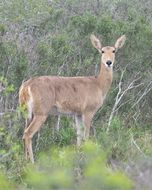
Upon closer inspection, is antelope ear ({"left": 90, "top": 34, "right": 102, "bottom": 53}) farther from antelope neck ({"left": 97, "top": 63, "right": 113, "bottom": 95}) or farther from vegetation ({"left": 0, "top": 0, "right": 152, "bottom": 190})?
vegetation ({"left": 0, "top": 0, "right": 152, "bottom": 190})

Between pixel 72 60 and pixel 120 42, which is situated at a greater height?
pixel 120 42

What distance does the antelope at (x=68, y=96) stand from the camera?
1127 centimetres

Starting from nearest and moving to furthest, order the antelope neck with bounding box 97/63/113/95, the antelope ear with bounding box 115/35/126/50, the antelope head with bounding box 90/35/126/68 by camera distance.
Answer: the antelope head with bounding box 90/35/126/68 → the antelope neck with bounding box 97/63/113/95 → the antelope ear with bounding box 115/35/126/50

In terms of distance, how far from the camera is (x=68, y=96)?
1198cm

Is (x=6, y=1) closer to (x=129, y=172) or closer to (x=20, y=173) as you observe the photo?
(x=20, y=173)

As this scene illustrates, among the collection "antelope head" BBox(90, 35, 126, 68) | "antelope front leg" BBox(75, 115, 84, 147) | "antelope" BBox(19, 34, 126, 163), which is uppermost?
"antelope head" BBox(90, 35, 126, 68)

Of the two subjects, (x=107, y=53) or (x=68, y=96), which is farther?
(x=107, y=53)

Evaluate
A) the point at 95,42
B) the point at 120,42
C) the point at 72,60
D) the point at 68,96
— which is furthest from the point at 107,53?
the point at 72,60

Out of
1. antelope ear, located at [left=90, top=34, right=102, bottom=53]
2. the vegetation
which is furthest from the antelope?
the vegetation

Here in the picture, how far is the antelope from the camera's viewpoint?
37.0 ft

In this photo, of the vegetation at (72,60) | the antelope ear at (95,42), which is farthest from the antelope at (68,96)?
the vegetation at (72,60)

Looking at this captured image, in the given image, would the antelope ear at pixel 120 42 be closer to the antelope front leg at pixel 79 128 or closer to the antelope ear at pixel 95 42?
the antelope ear at pixel 95 42

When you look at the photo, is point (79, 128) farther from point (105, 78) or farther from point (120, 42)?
point (120, 42)

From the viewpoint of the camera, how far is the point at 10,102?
12.1 meters
